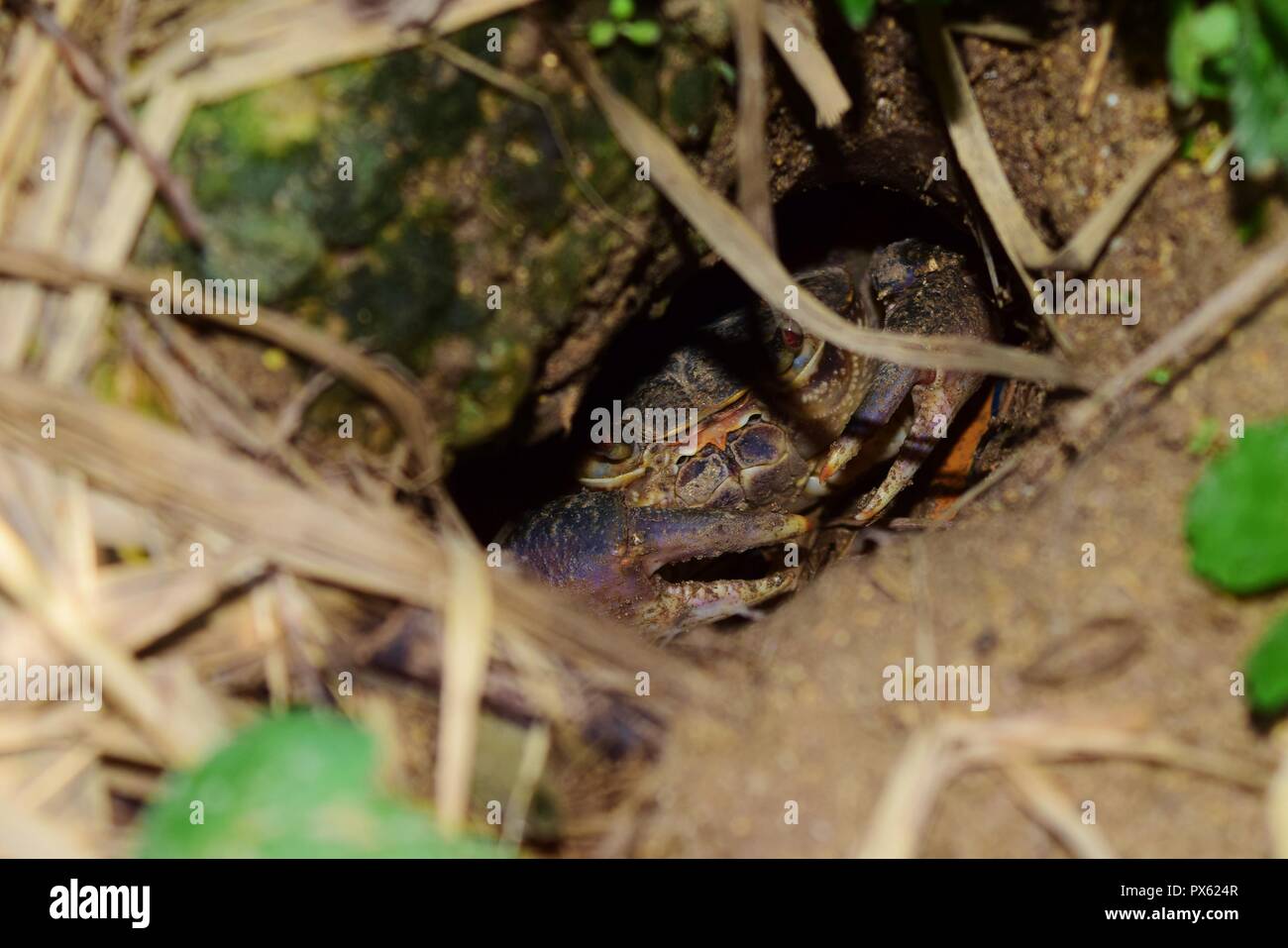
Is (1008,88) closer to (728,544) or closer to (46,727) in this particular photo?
(728,544)

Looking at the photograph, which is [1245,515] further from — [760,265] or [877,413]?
[877,413]

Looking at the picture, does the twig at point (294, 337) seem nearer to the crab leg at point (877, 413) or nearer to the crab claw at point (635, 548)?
the crab claw at point (635, 548)

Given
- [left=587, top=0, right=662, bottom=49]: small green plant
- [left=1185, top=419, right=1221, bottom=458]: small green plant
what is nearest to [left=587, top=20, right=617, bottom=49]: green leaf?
[left=587, top=0, right=662, bottom=49]: small green plant

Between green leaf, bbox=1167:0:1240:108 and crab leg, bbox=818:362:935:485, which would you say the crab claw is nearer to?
crab leg, bbox=818:362:935:485

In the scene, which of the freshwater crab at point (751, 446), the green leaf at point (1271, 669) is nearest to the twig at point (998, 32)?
the green leaf at point (1271, 669)

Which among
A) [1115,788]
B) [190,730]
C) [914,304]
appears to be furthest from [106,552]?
[914,304]

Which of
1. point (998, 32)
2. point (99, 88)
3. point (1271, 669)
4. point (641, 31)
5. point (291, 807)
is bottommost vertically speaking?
point (291, 807)

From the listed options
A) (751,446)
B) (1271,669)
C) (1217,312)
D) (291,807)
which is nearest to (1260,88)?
(1217,312)
